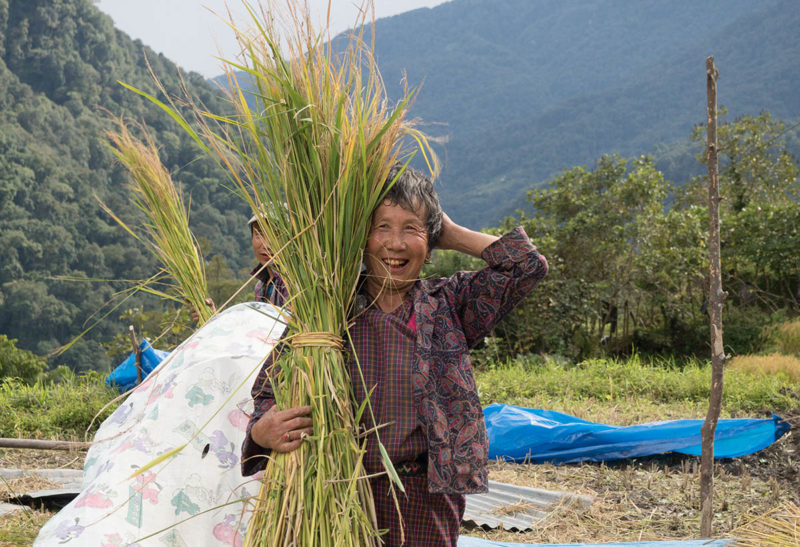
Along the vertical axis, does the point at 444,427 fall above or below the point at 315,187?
below

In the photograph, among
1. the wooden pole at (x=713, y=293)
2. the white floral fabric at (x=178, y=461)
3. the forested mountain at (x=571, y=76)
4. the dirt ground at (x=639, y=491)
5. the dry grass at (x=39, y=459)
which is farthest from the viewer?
the forested mountain at (x=571, y=76)

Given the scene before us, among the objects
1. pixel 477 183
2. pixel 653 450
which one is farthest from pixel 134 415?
pixel 477 183

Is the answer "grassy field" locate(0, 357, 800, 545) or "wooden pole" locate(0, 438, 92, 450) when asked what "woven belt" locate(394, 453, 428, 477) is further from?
"wooden pole" locate(0, 438, 92, 450)

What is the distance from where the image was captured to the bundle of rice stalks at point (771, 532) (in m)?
1.65

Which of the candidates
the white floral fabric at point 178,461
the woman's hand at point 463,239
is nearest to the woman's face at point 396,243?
the woman's hand at point 463,239

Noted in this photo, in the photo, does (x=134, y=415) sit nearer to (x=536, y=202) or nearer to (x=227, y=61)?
(x=227, y=61)

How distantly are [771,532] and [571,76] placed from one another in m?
101

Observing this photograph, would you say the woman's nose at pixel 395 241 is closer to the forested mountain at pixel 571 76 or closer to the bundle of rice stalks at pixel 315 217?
the bundle of rice stalks at pixel 315 217

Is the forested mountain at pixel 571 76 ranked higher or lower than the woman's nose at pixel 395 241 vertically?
higher

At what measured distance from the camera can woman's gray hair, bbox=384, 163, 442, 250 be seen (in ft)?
4.84

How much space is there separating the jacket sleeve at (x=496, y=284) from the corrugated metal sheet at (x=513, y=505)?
5.17 ft

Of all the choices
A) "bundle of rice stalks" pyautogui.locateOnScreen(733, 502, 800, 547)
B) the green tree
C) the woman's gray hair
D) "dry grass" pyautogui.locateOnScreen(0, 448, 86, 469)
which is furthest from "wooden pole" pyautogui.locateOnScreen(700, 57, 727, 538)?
the green tree

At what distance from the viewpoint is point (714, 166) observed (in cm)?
219

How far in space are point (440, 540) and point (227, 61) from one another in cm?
102
